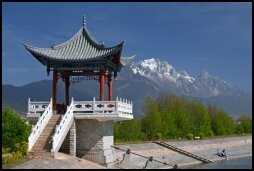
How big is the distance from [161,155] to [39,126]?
1451 centimetres

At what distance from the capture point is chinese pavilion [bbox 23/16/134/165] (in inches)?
880

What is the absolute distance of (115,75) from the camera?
85.1 feet

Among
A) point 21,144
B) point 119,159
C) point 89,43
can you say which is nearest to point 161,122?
point 119,159

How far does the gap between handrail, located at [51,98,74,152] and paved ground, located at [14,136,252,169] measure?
515mm

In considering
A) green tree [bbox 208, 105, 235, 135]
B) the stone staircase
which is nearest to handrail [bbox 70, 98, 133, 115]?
the stone staircase

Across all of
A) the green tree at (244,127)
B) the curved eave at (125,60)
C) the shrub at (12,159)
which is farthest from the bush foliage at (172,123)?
the shrub at (12,159)

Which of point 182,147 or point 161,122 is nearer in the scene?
point 182,147

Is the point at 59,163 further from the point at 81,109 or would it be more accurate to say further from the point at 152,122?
the point at 152,122

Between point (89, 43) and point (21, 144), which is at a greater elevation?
point (89, 43)

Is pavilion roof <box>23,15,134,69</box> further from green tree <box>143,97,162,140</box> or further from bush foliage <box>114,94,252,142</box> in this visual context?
green tree <box>143,97,162,140</box>

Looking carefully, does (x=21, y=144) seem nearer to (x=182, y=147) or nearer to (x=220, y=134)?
(x=182, y=147)

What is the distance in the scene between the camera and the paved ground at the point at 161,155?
1942 centimetres

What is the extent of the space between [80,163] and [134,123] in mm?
23737

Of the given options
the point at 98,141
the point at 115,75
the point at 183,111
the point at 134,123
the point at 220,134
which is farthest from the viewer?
the point at 220,134
